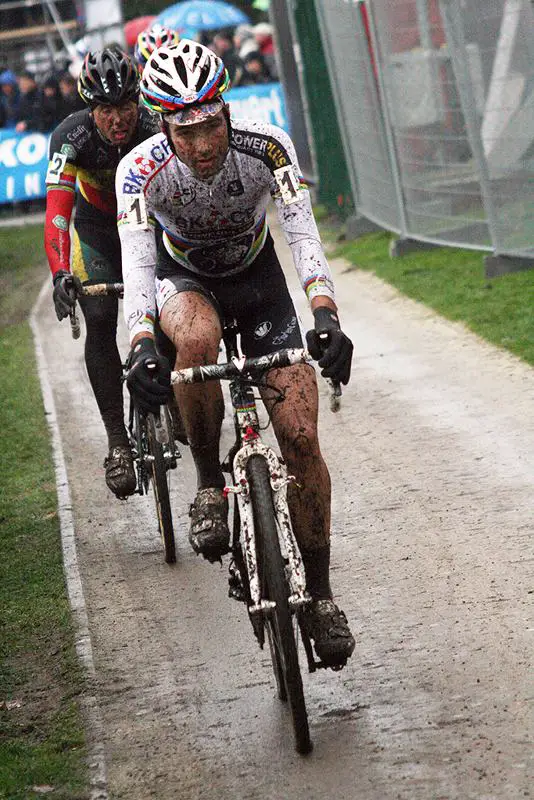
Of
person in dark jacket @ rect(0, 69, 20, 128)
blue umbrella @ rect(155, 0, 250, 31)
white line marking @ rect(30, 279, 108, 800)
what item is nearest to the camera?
white line marking @ rect(30, 279, 108, 800)

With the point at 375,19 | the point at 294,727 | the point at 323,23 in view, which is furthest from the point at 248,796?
the point at 323,23

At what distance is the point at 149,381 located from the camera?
14.6ft

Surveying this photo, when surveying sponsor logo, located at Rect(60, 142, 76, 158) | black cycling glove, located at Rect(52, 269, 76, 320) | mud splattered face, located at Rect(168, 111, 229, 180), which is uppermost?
mud splattered face, located at Rect(168, 111, 229, 180)

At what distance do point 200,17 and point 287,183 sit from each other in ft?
84.0

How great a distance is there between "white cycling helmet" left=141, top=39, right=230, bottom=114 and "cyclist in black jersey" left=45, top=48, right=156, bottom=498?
1.95 meters

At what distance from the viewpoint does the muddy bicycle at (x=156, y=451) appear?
688 cm

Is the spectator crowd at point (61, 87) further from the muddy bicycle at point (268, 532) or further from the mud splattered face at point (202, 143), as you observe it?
the muddy bicycle at point (268, 532)

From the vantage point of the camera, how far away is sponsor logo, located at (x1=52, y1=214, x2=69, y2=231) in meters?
7.23

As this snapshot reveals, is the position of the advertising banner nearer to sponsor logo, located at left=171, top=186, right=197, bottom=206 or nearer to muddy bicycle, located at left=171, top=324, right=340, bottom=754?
sponsor logo, located at left=171, top=186, right=197, bottom=206

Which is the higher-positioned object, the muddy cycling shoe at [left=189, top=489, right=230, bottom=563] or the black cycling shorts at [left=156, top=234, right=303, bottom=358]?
the black cycling shorts at [left=156, top=234, right=303, bottom=358]

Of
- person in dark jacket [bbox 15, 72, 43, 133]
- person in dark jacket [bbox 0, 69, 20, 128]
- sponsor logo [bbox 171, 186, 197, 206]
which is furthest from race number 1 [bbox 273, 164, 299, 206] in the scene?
person in dark jacket [bbox 0, 69, 20, 128]

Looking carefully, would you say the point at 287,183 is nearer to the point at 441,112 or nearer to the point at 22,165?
the point at 441,112

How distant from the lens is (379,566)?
20.6ft

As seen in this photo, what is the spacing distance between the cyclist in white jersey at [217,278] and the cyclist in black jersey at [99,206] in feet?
5.34
